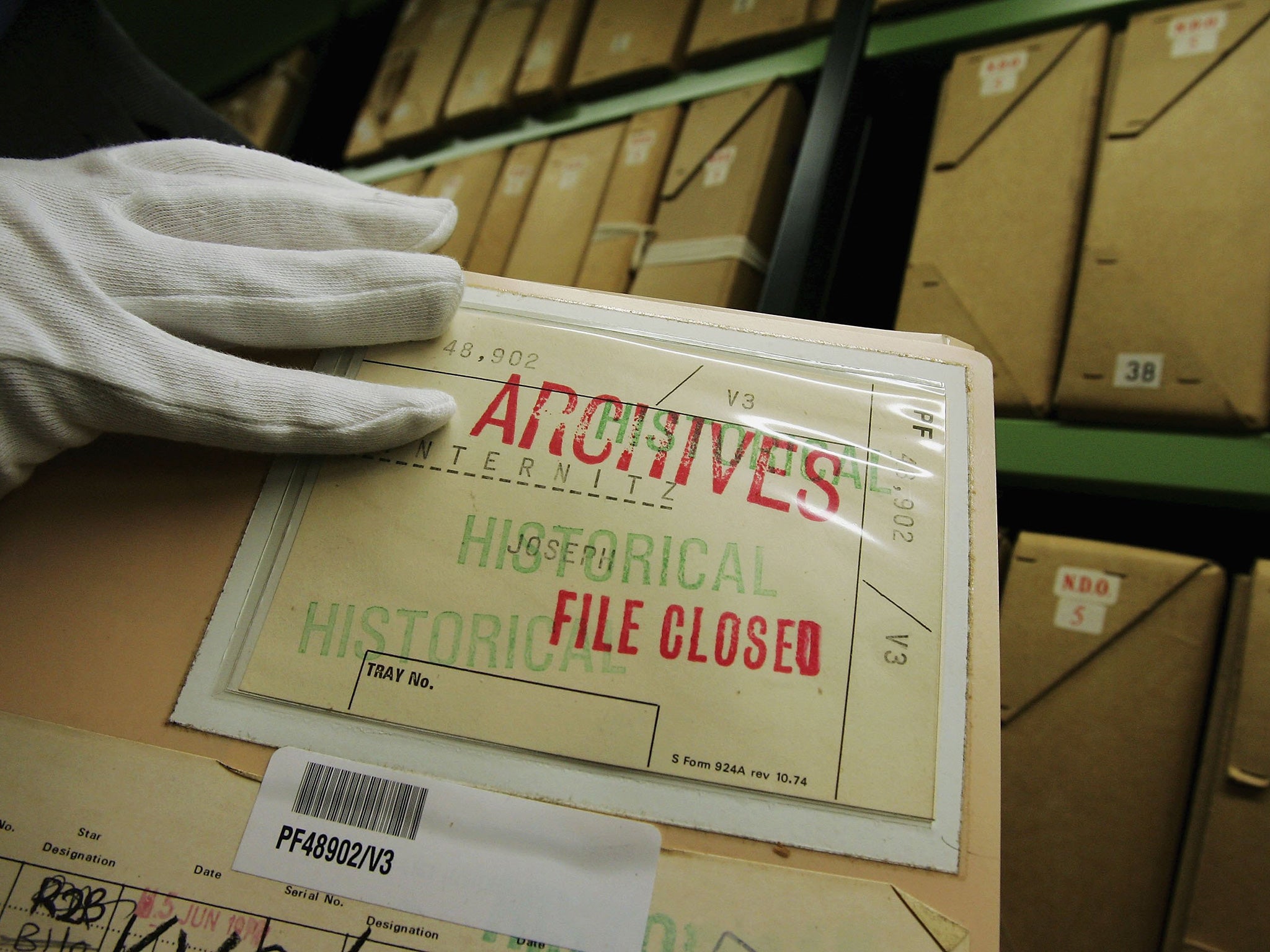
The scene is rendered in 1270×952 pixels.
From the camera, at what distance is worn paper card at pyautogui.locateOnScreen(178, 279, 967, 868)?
14.2 inches

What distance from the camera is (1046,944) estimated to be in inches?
22.0

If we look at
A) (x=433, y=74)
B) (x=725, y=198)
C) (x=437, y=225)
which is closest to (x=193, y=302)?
(x=437, y=225)

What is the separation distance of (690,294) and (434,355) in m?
0.49

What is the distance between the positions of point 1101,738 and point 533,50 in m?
1.32

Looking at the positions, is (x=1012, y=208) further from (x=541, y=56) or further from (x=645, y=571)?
(x=541, y=56)

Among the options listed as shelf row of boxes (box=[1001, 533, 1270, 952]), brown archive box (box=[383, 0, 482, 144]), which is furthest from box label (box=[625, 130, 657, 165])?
shelf row of boxes (box=[1001, 533, 1270, 952])

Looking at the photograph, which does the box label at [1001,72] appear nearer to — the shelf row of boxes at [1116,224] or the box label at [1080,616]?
the shelf row of boxes at [1116,224]

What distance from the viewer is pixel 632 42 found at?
108 cm

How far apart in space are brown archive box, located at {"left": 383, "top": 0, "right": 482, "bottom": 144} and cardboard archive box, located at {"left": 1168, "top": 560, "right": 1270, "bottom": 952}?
1.44 metres

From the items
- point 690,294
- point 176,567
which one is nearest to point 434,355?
point 176,567

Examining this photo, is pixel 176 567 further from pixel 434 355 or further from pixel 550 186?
pixel 550 186

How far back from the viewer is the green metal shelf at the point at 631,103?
95 cm

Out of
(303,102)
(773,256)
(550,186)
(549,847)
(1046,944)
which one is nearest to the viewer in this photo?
(549,847)

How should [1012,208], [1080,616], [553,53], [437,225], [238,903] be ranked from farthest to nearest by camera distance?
1. [553,53]
2. [1012,208]
3. [1080,616]
4. [437,225]
5. [238,903]
